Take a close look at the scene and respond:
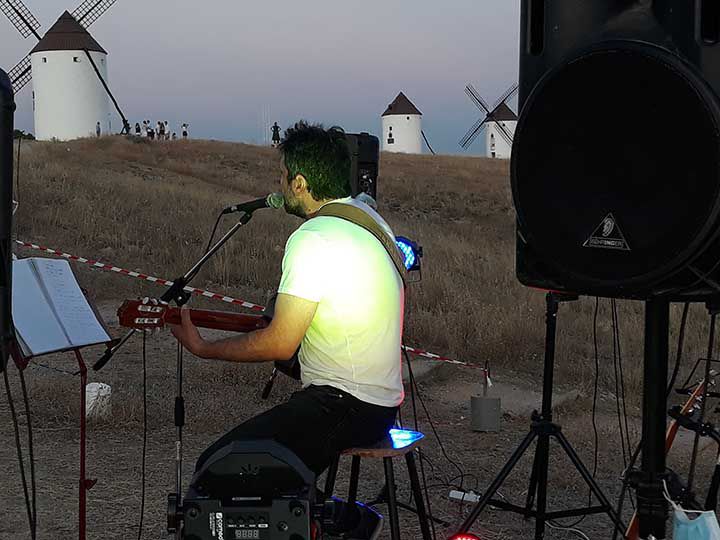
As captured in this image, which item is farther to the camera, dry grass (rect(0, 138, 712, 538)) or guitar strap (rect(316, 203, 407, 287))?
dry grass (rect(0, 138, 712, 538))

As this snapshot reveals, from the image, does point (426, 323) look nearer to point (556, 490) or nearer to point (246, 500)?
point (556, 490)

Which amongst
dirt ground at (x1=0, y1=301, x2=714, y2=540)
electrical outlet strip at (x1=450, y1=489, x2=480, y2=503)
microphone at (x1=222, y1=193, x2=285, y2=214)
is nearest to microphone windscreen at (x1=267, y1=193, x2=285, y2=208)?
microphone at (x1=222, y1=193, x2=285, y2=214)

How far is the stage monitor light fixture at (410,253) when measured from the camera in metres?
4.38

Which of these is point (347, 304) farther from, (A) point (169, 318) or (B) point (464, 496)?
(B) point (464, 496)

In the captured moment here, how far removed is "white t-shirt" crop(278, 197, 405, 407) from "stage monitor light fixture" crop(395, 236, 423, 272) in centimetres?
101

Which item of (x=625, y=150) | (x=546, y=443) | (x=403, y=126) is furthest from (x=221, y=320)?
(x=403, y=126)

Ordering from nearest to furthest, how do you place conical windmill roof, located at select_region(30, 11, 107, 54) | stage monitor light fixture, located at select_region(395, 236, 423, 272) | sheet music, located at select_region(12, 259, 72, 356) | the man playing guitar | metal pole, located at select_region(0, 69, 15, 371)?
1. metal pole, located at select_region(0, 69, 15, 371)
2. sheet music, located at select_region(12, 259, 72, 356)
3. the man playing guitar
4. stage monitor light fixture, located at select_region(395, 236, 423, 272)
5. conical windmill roof, located at select_region(30, 11, 107, 54)

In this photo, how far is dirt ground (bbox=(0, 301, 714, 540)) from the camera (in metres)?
4.49

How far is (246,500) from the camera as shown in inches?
112

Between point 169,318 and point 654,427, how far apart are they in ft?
5.91

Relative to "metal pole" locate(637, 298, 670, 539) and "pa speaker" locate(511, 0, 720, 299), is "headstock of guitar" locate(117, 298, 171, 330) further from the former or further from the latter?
"metal pole" locate(637, 298, 670, 539)

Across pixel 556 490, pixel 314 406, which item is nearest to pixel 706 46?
pixel 314 406

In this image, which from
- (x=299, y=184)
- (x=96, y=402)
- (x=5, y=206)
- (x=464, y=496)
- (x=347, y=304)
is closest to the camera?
(x=5, y=206)

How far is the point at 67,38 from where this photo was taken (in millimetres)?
40719
